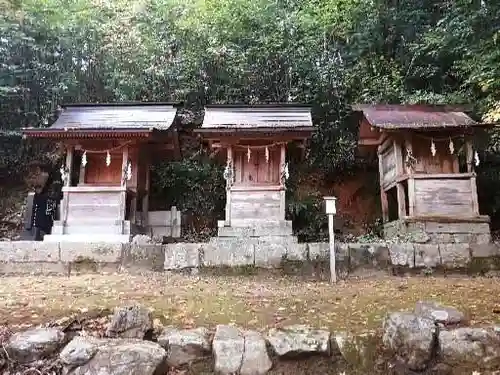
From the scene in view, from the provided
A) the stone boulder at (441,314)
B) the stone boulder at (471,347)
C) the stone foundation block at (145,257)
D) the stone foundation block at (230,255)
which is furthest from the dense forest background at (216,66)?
the stone boulder at (471,347)

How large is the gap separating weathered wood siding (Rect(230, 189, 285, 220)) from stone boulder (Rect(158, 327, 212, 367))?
6.58m

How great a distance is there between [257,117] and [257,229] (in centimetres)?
381

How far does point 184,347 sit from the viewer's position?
200 inches

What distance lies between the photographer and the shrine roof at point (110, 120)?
37.8 feet

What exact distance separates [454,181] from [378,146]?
10.8ft

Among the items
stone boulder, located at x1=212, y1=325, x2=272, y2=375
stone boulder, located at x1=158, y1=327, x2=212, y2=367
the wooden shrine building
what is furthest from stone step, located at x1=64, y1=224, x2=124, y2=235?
the wooden shrine building

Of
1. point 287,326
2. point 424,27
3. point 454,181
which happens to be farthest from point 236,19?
point 287,326

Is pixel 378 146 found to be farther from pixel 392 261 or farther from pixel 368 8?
pixel 368 8

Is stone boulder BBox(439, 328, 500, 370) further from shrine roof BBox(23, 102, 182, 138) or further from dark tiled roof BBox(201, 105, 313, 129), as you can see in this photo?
shrine roof BBox(23, 102, 182, 138)

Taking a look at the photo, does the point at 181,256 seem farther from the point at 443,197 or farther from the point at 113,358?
the point at 443,197

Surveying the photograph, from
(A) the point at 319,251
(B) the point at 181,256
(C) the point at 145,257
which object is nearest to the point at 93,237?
(C) the point at 145,257

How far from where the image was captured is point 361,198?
1694 centimetres

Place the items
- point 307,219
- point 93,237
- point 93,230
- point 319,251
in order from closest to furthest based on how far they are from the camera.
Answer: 1. point 319,251
2. point 93,237
3. point 93,230
4. point 307,219

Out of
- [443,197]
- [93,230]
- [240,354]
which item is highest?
[443,197]
